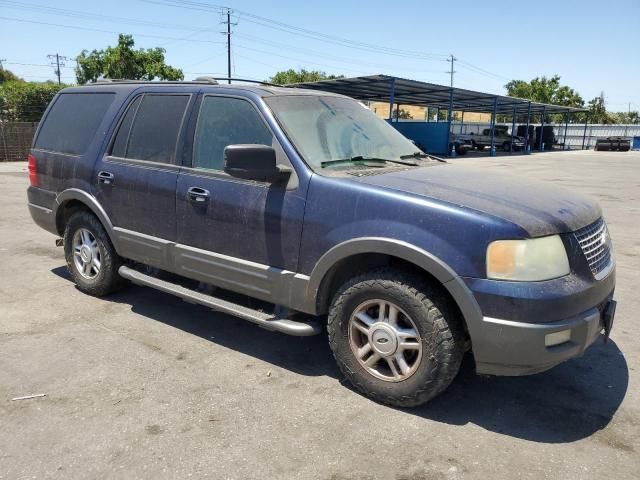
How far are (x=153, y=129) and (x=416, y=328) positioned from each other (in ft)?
8.98

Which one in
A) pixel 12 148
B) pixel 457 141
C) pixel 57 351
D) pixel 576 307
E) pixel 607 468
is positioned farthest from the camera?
pixel 457 141

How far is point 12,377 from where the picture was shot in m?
3.56

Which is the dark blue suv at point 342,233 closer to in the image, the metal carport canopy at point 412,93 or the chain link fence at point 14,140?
the metal carport canopy at point 412,93

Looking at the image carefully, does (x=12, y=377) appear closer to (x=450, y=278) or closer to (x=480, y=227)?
(x=450, y=278)

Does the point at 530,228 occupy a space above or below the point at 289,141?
below

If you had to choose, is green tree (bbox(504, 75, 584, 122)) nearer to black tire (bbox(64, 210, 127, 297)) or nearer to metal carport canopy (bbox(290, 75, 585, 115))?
metal carport canopy (bbox(290, 75, 585, 115))

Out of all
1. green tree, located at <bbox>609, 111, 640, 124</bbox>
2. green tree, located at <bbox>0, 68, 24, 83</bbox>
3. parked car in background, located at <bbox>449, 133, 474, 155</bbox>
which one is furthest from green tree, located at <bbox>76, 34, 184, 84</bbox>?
green tree, located at <bbox>609, 111, 640, 124</bbox>

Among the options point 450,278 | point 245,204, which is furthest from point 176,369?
point 450,278

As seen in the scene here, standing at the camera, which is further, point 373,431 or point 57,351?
point 57,351

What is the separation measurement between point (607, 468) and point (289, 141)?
260cm

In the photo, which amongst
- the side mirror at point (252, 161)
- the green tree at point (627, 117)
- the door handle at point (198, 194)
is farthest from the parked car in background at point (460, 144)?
the green tree at point (627, 117)

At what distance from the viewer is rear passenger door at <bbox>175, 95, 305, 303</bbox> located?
3.54 m

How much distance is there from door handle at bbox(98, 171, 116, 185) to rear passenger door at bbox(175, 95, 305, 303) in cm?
87

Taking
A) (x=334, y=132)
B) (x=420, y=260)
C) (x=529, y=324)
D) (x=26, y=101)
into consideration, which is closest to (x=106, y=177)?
(x=334, y=132)
